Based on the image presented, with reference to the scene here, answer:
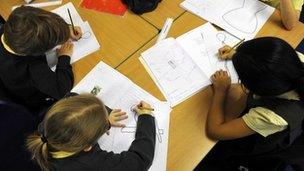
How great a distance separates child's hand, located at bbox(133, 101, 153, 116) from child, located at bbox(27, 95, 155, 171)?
14 cm

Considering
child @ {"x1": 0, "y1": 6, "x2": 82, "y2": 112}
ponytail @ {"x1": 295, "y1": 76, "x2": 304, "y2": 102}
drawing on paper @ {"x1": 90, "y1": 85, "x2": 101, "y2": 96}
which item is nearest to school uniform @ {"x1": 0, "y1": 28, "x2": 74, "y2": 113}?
child @ {"x1": 0, "y1": 6, "x2": 82, "y2": 112}

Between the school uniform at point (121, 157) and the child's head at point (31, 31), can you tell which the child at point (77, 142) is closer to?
the school uniform at point (121, 157)

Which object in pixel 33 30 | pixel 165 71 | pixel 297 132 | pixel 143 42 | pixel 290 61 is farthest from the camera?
pixel 143 42

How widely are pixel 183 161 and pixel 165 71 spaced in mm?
402

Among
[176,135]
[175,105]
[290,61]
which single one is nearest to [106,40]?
[175,105]

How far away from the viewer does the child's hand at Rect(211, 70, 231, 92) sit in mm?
1330

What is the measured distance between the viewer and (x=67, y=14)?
1.60m

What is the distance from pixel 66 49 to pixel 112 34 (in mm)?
229

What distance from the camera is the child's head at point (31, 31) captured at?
4.18 ft

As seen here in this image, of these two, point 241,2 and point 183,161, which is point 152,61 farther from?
point 241,2

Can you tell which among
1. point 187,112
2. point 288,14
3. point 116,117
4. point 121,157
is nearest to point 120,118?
point 116,117

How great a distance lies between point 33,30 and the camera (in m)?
1.28

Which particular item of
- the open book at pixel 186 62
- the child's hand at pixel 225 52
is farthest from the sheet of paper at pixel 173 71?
the child's hand at pixel 225 52

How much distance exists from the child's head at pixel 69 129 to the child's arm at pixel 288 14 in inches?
38.6
